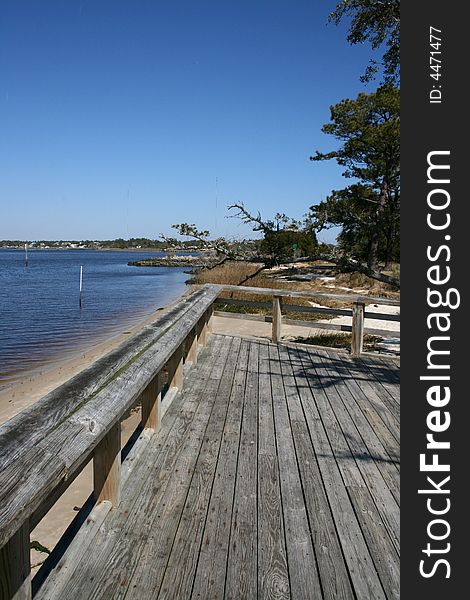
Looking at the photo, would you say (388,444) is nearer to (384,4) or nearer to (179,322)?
(179,322)

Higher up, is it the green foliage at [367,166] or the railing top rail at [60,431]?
the green foliage at [367,166]

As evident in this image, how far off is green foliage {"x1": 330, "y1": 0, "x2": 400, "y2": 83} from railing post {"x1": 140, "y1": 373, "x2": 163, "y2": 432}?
558cm

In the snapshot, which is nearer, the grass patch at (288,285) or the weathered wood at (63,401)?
the weathered wood at (63,401)

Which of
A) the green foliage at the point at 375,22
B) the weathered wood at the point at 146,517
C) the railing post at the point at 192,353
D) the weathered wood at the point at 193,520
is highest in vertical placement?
the green foliage at the point at 375,22

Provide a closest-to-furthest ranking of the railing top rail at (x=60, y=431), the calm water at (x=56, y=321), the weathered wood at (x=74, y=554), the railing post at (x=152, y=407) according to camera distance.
Answer: the railing top rail at (x=60, y=431), the weathered wood at (x=74, y=554), the railing post at (x=152, y=407), the calm water at (x=56, y=321)

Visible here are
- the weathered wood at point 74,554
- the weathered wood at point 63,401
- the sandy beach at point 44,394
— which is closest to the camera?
the weathered wood at point 63,401

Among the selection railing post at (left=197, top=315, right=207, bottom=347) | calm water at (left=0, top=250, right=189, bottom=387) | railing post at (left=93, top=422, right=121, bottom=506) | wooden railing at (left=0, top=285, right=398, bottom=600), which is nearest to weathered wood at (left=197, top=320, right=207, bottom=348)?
railing post at (left=197, top=315, right=207, bottom=347)

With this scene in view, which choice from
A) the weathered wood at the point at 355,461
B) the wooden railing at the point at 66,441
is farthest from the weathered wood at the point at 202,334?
the wooden railing at the point at 66,441

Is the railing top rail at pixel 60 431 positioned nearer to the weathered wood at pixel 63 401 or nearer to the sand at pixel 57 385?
the weathered wood at pixel 63 401

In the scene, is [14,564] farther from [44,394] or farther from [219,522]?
[44,394]

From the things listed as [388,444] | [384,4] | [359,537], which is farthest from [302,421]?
[384,4]

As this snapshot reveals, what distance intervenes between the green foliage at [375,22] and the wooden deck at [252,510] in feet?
16.1

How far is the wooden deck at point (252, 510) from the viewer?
1921 millimetres

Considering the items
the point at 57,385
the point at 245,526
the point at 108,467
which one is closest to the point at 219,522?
the point at 245,526
